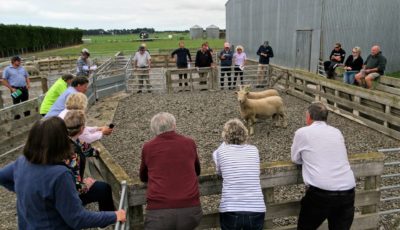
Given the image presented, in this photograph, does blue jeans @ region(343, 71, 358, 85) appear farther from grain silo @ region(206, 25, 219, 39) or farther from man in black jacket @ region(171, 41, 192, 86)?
grain silo @ region(206, 25, 219, 39)

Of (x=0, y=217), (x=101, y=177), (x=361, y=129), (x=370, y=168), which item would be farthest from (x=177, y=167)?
(x=361, y=129)

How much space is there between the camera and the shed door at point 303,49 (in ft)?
60.4

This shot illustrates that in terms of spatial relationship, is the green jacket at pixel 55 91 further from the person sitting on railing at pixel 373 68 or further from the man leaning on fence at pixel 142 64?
the man leaning on fence at pixel 142 64

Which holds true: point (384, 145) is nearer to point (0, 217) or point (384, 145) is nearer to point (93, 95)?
point (0, 217)

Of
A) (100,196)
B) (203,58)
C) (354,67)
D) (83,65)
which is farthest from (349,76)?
(100,196)

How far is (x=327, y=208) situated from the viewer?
11.7 ft

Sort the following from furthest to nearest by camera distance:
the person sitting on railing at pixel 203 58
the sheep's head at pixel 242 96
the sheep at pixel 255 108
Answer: the person sitting on railing at pixel 203 58 < the sheep at pixel 255 108 < the sheep's head at pixel 242 96

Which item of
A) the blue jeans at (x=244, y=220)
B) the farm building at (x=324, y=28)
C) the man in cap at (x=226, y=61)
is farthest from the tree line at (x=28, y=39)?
the blue jeans at (x=244, y=220)

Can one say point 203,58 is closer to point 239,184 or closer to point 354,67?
point 354,67

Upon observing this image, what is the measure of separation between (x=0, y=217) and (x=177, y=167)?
11.5ft

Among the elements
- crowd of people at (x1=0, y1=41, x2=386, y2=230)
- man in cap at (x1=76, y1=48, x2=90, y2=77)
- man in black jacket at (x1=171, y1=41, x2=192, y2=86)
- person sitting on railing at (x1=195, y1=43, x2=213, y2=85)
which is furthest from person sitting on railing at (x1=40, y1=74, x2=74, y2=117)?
person sitting on railing at (x1=195, y1=43, x2=213, y2=85)

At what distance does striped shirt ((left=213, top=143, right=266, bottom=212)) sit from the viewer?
3.31 meters

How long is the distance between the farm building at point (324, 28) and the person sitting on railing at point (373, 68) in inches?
235

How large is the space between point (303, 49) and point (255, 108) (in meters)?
11.0
